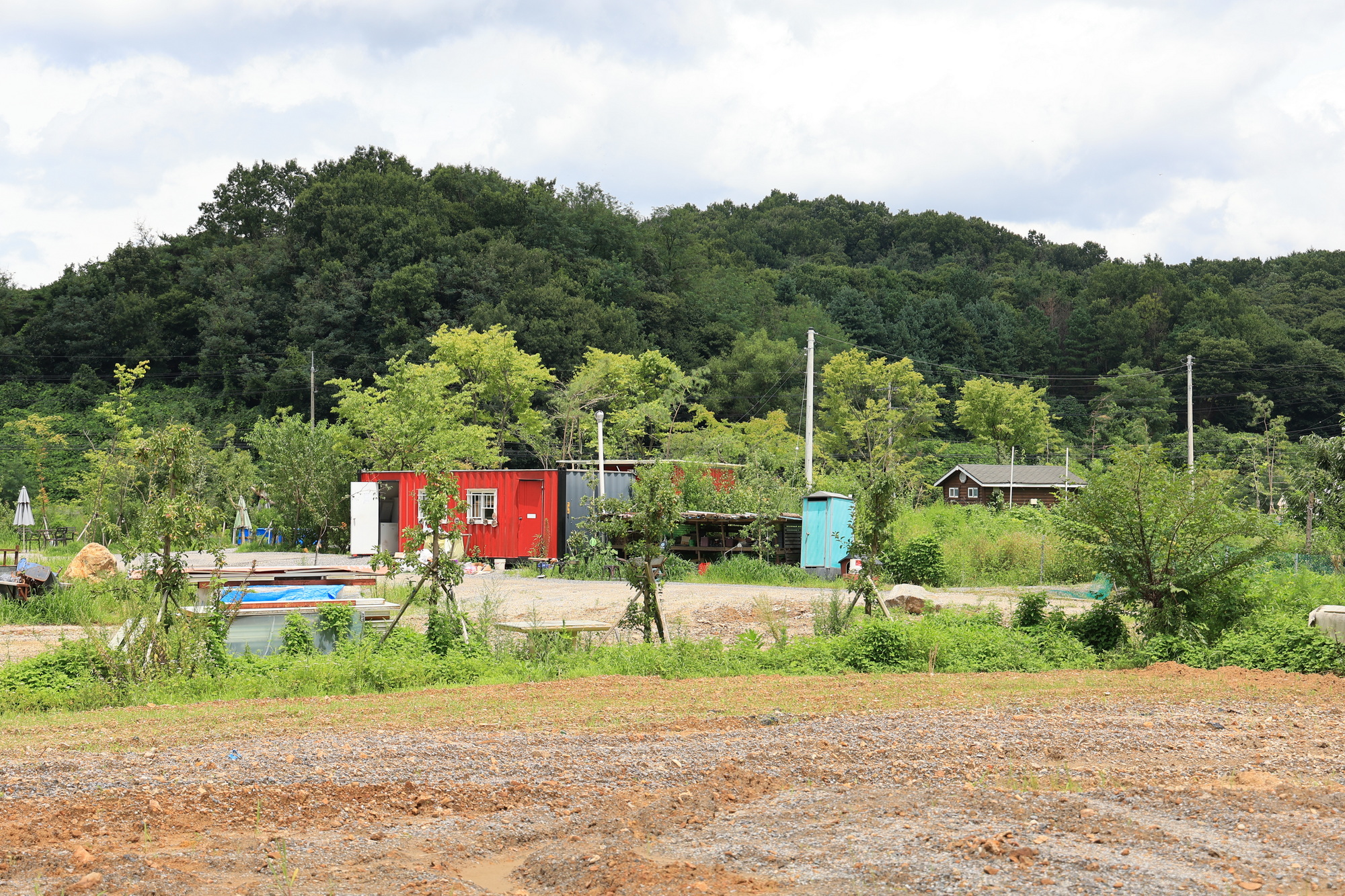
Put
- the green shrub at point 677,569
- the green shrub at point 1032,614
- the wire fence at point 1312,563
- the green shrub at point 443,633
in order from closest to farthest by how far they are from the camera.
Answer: the green shrub at point 443,633 < the green shrub at point 1032,614 < the wire fence at point 1312,563 < the green shrub at point 677,569

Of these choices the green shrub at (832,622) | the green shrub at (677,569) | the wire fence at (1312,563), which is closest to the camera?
the green shrub at (832,622)

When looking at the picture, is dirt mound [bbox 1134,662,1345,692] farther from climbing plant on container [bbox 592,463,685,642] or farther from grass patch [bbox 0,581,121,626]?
grass patch [bbox 0,581,121,626]

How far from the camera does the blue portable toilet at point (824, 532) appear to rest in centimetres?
2373

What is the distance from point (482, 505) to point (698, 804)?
22.6 meters

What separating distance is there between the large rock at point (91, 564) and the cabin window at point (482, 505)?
1041cm

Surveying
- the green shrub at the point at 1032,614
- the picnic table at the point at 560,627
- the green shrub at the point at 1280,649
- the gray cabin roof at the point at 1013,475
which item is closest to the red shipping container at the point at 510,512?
the picnic table at the point at 560,627

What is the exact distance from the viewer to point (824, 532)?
23.8 m

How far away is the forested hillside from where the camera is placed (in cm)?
5803

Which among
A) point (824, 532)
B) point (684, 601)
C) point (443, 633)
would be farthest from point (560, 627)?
point (824, 532)

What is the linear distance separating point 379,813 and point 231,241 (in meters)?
73.4

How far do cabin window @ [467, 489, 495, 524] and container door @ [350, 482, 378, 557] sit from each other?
145 inches

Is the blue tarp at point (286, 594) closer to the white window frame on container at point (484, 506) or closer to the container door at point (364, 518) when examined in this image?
the white window frame on container at point (484, 506)

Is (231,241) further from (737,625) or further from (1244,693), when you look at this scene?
(1244,693)

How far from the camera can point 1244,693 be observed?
389 inches
